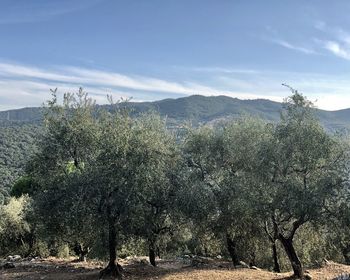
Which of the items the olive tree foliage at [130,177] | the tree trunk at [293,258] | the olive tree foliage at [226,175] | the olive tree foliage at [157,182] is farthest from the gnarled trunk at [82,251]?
the tree trunk at [293,258]

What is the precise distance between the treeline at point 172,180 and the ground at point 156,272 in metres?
1.59

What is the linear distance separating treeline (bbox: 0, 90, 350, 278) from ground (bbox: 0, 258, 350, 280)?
1.59 metres

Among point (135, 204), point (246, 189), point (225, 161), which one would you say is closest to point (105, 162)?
point (135, 204)

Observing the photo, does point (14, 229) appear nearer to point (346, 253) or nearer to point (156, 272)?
point (156, 272)

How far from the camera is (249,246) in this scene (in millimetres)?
32750

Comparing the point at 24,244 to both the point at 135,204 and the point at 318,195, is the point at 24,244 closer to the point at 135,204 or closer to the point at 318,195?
the point at 135,204

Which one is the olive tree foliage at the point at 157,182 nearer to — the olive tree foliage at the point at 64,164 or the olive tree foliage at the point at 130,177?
the olive tree foliage at the point at 130,177

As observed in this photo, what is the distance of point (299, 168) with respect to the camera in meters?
22.4

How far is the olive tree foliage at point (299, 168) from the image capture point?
68.7ft

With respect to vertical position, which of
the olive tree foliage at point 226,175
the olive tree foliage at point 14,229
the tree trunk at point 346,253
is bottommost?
the tree trunk at point 346,253

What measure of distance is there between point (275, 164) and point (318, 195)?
2.81m

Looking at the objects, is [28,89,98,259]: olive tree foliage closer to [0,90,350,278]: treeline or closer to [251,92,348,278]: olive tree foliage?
[0,90,350,278]: treeline

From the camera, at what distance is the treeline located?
21.3 m

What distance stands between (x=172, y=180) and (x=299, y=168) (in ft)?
23.2
